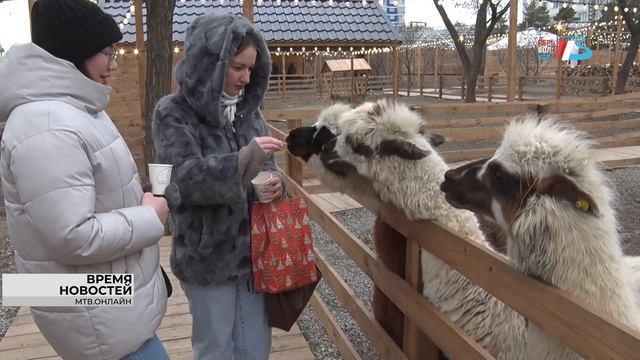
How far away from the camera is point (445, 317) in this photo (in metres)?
1.92

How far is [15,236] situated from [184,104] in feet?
2.43

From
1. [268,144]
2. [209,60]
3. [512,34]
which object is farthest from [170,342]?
[512,34]

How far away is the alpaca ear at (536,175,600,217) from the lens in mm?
1506

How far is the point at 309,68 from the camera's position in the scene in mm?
30406

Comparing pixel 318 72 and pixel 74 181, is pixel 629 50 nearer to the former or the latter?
pixel 318 72

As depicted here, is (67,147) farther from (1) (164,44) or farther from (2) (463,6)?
(2) (463,6)

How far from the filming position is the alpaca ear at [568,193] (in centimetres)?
151

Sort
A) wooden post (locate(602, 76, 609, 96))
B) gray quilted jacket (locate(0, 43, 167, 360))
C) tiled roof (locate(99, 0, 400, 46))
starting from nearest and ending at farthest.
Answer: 1. gray quilted jacket (locate(0, 43, 167, 360))
2. tiled roof (locate(99, 0, 400, 46))
3. wooden post (locate(602, 76, 609, 96))

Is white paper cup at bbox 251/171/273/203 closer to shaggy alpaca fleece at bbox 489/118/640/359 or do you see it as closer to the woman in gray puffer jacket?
the woman in gray puffer jacket

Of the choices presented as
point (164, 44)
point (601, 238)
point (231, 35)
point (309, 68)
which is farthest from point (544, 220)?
point (309, 68)

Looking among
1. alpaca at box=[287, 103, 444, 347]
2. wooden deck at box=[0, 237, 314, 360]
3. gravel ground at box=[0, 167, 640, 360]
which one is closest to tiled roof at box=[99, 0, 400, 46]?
gravel ground at box=[0, 167, 640, 360]

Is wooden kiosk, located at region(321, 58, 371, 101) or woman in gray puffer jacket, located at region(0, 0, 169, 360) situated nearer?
woman in gray puffer jacket, located at region(0, 0, 169, 360)

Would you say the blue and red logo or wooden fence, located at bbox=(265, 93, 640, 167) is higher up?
the blue and red logo

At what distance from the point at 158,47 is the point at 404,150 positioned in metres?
4.08
